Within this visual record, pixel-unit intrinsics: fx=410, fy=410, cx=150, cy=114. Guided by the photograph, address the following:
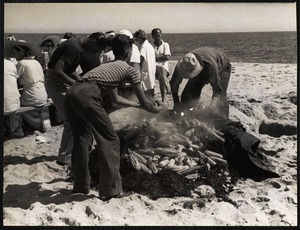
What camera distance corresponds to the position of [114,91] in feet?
15.3

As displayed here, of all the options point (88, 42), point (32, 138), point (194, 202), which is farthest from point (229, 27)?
point (32, 138)

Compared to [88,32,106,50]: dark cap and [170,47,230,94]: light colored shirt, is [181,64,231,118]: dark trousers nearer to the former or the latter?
[170,47,230,94]: light colored shirt

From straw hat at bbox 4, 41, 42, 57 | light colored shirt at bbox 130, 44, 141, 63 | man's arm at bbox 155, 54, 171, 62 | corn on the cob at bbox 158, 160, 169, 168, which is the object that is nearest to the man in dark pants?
corn on the cob at bbox 158, 160, 169, 168

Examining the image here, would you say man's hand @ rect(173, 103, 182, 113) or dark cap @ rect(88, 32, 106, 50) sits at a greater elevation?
dark cap @ rect(88, 32, 106, 50)

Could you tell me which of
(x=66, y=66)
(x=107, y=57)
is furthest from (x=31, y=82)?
(x=66, y=66)

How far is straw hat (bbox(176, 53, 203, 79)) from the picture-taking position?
5.18 m

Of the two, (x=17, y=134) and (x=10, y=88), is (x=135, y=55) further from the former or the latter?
(x=17, y=134)

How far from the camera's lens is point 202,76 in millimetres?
5574

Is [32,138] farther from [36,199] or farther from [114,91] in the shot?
[114,91]

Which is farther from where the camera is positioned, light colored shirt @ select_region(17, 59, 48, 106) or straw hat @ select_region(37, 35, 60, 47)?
straw hat @ select_region(37, 35, 60, 47)

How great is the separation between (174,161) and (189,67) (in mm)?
1204

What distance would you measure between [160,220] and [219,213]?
0.66m

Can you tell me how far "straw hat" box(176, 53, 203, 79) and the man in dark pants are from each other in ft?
2.90

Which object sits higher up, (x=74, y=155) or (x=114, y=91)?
(x=114, y=91)
